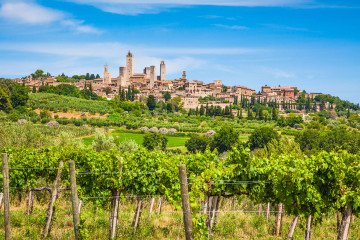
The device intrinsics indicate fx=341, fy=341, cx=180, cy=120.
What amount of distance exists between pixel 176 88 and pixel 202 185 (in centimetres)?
11528

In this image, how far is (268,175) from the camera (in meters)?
6.02

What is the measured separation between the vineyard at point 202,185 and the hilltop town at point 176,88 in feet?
292

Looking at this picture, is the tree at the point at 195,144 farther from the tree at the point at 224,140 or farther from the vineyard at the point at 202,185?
the vineyard at the point at 202,185

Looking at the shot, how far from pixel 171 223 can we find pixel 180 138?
3955 centimetres

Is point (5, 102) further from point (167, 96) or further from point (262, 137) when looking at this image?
point (167, 96)

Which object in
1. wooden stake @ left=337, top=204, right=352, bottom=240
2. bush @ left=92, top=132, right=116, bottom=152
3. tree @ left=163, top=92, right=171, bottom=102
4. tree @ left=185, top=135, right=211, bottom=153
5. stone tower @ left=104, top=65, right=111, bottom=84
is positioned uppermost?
stone tower @ left=104, top=65, right=111, bottom=84

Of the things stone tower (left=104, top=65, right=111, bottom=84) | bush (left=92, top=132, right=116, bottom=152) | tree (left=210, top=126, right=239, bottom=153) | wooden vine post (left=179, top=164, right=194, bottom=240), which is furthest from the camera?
stone tower (left=104, top=65, right=111, bottom=84)

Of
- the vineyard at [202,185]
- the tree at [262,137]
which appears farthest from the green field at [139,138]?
the vineyard at [202,185]

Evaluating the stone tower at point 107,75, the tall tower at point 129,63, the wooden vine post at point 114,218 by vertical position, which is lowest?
the wooden vine post at point 114,218

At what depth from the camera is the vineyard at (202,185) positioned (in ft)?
16.8

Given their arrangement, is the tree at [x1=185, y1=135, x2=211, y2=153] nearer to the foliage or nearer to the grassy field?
the foliage

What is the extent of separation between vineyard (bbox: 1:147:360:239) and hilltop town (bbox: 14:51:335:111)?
89.0m

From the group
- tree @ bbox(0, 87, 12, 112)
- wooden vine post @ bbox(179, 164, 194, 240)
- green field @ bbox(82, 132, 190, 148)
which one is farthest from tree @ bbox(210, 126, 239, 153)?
wooden vine post @ bbox(179, 164, 194, 240)

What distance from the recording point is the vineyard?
16.8 ft
